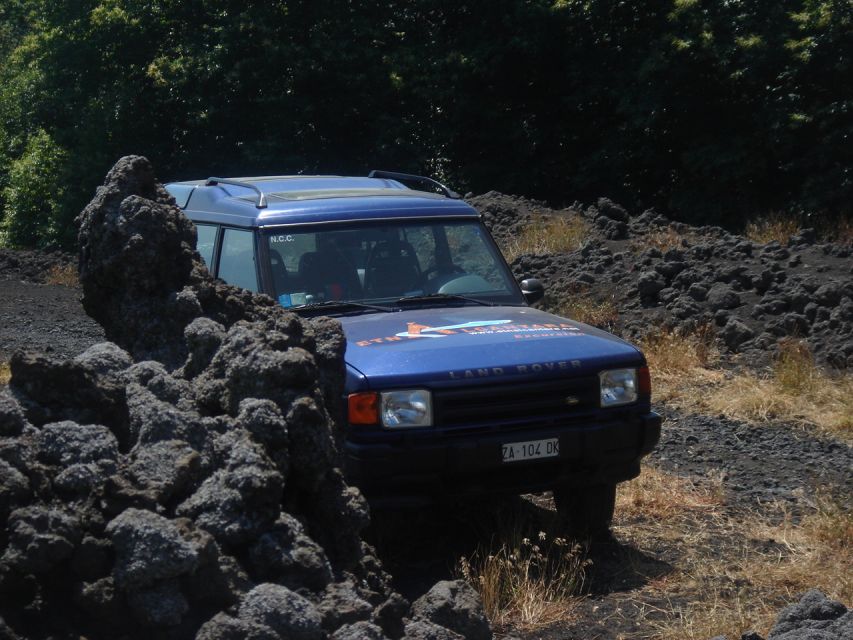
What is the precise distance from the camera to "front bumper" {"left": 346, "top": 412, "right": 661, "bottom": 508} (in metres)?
5.67

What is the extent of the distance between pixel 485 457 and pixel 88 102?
77.0 feet

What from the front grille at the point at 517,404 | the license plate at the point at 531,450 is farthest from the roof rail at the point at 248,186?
the license plate at the point at 531,450

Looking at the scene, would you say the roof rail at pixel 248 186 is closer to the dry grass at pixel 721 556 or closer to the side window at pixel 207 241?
the side window at pixel 207 241

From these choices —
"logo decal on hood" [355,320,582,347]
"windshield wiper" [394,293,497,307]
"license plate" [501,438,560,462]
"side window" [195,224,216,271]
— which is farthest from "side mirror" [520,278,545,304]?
"side window" [195,224,216,271]

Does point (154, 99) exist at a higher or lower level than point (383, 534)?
higher

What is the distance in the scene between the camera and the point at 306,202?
7.28 m

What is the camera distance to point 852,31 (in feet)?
61.9

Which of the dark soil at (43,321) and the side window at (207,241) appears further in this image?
the dark soil at (43,321)

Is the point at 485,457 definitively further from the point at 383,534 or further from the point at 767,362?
the point at 767,362

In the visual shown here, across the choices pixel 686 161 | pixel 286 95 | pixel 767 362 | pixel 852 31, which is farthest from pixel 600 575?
pixel 286 95

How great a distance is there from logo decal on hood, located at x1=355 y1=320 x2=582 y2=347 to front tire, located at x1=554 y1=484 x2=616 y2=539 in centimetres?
84

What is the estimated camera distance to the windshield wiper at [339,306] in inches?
265

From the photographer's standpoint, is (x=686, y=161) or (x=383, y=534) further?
(x=686, y=161)

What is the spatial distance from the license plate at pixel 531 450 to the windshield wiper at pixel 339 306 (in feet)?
4.43
